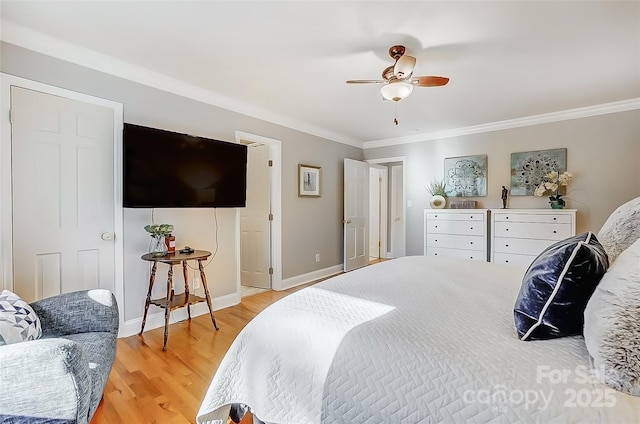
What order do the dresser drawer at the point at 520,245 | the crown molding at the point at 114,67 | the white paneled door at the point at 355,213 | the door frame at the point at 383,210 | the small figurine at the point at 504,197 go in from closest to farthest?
the crown molding at the point at 114,67, the dresser drawer at the point at 520,245, the small figurine at the point at 504,197, the white paneled door at the point at 355,213, the door frame at the point at 383,210

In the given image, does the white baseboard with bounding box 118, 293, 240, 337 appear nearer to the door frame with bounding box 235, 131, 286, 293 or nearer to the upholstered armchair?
the door frame with bounding box 235, 131, 286, 293

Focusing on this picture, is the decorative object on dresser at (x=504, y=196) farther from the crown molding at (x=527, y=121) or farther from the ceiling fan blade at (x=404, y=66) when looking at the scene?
the ceiling fan blade at (x=404, y=66)

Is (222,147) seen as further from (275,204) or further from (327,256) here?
(327,256)

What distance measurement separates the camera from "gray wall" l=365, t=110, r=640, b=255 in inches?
142

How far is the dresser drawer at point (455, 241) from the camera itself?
4.28 meters

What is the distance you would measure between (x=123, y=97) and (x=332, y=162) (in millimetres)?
3113

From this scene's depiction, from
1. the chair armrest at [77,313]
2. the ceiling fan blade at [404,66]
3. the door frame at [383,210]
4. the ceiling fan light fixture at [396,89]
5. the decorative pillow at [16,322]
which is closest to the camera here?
the decorative pillow at [16,322]

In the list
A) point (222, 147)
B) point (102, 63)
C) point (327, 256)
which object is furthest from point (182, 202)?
point (327, 256)

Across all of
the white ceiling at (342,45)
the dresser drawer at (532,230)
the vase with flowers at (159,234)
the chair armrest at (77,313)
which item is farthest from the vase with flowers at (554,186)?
the chair armrest at (77,313)

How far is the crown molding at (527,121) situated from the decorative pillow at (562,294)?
3.83m

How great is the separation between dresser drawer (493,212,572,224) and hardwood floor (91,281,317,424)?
11.2ft

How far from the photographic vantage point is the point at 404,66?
234cm

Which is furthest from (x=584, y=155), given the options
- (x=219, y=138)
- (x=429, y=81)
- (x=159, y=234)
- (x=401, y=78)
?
(x=159, y=234)

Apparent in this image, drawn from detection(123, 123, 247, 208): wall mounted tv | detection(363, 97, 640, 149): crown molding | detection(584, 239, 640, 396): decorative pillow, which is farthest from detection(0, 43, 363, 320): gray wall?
detection(584, 239, 640, 396): decorative pillow
